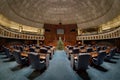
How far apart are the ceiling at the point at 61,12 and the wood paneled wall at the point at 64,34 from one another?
61.5 inches

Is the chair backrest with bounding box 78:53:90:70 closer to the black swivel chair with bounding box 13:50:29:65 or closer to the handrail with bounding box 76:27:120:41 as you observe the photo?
the black swivel chair with bounding box 13:50:29:65


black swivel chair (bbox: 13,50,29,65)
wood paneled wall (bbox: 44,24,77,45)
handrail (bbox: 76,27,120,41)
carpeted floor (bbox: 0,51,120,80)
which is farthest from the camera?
wood paneled wall (bbox: 44,24,77,45)

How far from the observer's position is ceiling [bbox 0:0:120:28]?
15096 mm

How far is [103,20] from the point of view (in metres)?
18.0

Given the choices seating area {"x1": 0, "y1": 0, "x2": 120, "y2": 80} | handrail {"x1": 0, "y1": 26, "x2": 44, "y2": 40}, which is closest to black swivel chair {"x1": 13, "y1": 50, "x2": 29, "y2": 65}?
seating area {"x1": 0, "y1": 0, "x2": 120, "y2": 80}

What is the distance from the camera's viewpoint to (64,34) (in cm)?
2119

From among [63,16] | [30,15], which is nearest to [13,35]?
[30,15]

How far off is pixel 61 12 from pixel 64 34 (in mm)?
4722

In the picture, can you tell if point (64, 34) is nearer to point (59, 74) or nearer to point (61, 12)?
point (61, 12)

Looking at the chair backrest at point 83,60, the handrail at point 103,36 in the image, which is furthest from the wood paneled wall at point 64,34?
the chair backrest at point 83,60

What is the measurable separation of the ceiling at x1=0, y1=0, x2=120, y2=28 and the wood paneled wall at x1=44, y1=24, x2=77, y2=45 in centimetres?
156

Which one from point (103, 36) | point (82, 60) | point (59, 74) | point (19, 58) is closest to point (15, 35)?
point (19, 58)

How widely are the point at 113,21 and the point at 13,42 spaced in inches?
681

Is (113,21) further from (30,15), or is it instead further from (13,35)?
(13,35)
